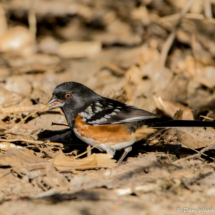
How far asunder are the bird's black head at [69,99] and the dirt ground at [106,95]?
286 mm

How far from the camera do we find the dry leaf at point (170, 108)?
11.2 ft

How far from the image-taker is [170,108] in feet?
11.7

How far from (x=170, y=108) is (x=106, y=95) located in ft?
2.51

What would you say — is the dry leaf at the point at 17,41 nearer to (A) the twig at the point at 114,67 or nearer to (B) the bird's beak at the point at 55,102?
(A) the twig at the point at 114,67

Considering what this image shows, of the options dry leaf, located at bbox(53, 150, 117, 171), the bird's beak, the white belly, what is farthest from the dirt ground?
the bird's beak

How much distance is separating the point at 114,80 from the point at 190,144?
1.98m

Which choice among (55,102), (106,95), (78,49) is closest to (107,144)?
(55,102)

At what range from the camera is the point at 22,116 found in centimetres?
333

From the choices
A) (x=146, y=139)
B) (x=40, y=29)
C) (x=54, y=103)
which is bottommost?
(x=146, y=139)

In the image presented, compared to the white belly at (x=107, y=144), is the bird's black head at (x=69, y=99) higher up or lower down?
higher up

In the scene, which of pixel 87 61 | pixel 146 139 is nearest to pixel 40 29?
pixel 87 61

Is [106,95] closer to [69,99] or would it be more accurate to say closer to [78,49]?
[69,99]

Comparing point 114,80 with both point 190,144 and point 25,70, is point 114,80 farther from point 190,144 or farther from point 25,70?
point 190,144

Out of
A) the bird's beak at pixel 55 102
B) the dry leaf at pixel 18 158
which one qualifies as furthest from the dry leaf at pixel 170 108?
the dry leaf at pixel 18 158
